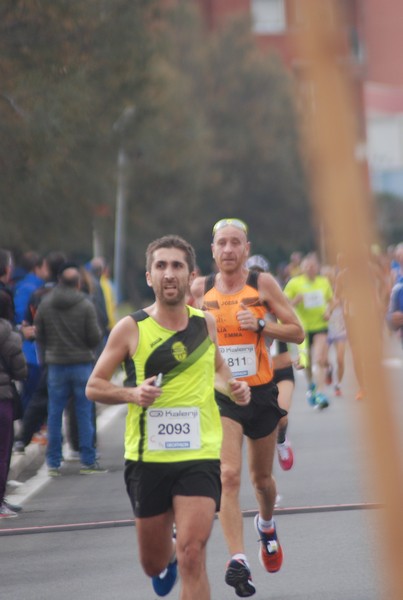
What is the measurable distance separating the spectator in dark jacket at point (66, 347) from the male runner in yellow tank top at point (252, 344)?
5.03m

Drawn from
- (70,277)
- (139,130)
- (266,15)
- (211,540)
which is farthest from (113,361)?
(266,15)

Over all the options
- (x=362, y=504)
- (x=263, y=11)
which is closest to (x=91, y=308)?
(x=362, y=504)

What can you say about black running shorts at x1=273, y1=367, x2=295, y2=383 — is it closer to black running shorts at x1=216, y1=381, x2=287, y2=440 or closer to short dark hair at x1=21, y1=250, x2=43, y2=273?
short dark hair at x1=21, y1=250, x2=43, y2=273

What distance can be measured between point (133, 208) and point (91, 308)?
4018 centimetres

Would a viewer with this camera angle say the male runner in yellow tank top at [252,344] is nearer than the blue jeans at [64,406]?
Yes

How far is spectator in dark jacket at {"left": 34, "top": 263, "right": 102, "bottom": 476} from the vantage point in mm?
12672

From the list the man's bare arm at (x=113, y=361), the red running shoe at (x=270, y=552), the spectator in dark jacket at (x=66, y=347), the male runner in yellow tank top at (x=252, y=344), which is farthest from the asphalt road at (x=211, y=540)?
the man's bare arm at (x=113, y=361)

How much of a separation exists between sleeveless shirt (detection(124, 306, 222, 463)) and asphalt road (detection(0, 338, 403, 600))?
741 millimetres

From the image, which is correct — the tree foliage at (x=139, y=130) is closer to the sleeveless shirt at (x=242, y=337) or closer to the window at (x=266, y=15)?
the sleeveless shirt at (x=242, y=337)

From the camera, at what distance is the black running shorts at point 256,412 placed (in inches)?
292

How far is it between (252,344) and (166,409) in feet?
5.98

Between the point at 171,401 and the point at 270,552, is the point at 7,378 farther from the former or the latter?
the point at 171,401

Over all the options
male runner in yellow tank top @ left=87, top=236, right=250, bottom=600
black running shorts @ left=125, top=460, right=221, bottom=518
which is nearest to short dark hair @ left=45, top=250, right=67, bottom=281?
male runner in yellow tank top @ left=87, top=236, right=250, bottom=600

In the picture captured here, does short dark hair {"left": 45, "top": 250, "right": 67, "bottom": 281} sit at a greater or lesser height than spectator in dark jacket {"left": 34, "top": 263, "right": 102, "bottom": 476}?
greater
